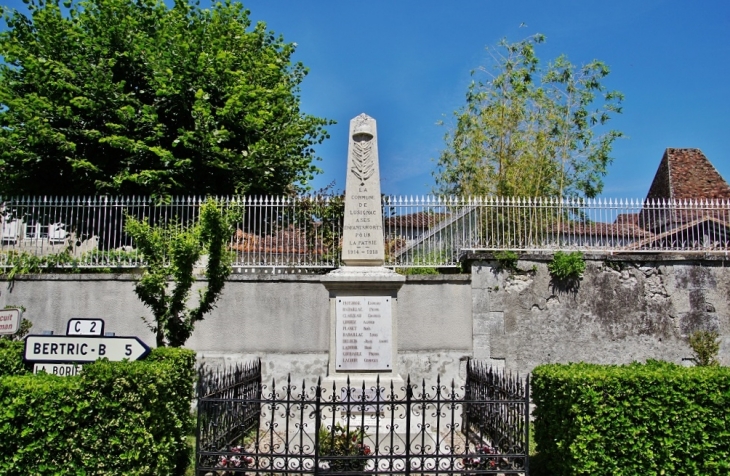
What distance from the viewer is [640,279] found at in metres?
10.5

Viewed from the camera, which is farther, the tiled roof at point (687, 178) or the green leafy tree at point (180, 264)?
the tiled roof at point (687, 178)

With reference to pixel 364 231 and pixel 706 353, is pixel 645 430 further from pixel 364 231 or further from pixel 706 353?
pixel 706 353

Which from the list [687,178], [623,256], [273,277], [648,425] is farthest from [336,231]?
[687,178]

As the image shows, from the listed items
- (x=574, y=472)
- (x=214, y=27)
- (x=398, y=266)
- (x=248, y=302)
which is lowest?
(x=574, y=472)

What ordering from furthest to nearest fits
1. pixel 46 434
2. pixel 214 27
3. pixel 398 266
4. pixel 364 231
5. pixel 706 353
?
pixel 214 27 < pixel 398 266 < pixel 706 353 < pixel 364 231 < pixel 46 434

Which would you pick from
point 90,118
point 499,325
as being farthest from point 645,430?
point 90,118

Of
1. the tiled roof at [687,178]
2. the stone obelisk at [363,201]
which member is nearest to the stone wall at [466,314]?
the stone obelisk at [363,201]

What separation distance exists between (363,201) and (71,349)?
12.3 ft

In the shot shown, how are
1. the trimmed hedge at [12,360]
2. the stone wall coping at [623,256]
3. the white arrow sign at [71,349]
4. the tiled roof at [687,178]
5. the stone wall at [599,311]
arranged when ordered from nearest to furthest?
the white arrow sign at [71,349] → the trimmed hedge at [12,360] → the stone wall at [599,311] → the stone wall coping at [623,256] → the tiled roof at [687,178]

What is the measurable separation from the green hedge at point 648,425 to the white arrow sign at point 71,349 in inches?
183

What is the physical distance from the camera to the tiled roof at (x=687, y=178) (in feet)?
77.2

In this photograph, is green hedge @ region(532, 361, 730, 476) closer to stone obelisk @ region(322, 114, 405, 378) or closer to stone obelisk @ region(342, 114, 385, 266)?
stone obelisk @ region(322, 114, 405, 378)

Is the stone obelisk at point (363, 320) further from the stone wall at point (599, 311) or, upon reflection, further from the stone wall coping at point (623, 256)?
the stone wall coping at point (623, 256)

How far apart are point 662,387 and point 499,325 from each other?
4.80 meters
